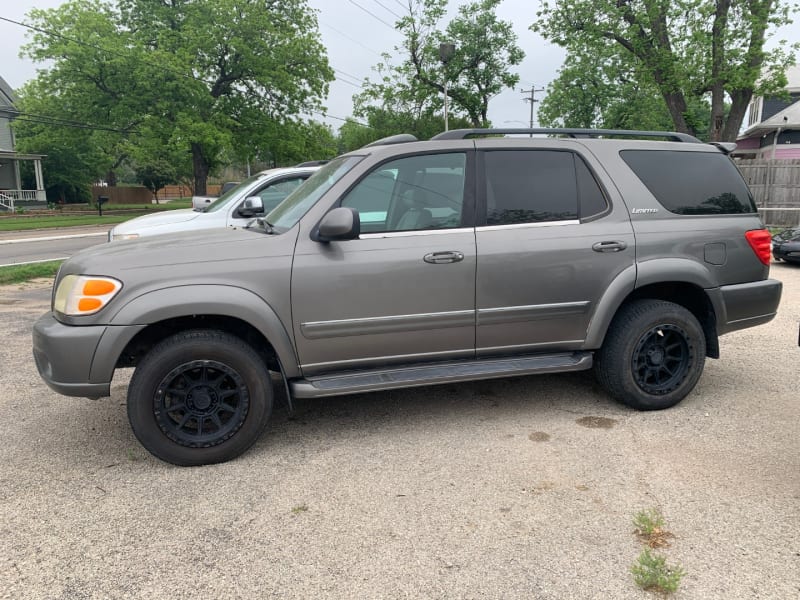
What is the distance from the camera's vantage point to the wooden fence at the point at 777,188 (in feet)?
59.1

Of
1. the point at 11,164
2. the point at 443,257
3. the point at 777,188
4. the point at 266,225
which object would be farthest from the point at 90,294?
the point at 11,164

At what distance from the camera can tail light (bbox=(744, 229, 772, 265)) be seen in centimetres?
432

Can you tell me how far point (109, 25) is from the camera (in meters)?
28.5

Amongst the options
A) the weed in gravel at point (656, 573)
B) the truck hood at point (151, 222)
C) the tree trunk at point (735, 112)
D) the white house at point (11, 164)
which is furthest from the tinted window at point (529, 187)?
the white house at point (11, 164)

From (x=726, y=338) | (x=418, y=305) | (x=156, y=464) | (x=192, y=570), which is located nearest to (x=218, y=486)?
(x=156, y=464)

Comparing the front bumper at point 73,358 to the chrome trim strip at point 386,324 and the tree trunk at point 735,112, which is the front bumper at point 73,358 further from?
the tree trunk at point 735,112

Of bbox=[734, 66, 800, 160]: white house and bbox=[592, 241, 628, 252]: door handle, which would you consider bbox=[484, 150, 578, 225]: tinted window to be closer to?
bbox=[592, 241, 628, 252]: door handle

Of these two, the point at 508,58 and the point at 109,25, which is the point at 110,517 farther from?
the point at 508,58

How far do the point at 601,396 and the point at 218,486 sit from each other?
2.88 m

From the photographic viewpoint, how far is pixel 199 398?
11.2 feet

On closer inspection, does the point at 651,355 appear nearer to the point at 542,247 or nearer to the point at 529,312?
the point at 529,312

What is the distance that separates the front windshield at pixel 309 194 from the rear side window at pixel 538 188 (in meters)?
0.93

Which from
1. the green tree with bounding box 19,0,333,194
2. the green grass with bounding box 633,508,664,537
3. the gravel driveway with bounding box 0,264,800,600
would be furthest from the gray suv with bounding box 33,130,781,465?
the green tree with bounding box 19,0,333,194

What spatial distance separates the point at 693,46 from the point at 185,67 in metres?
20.7
